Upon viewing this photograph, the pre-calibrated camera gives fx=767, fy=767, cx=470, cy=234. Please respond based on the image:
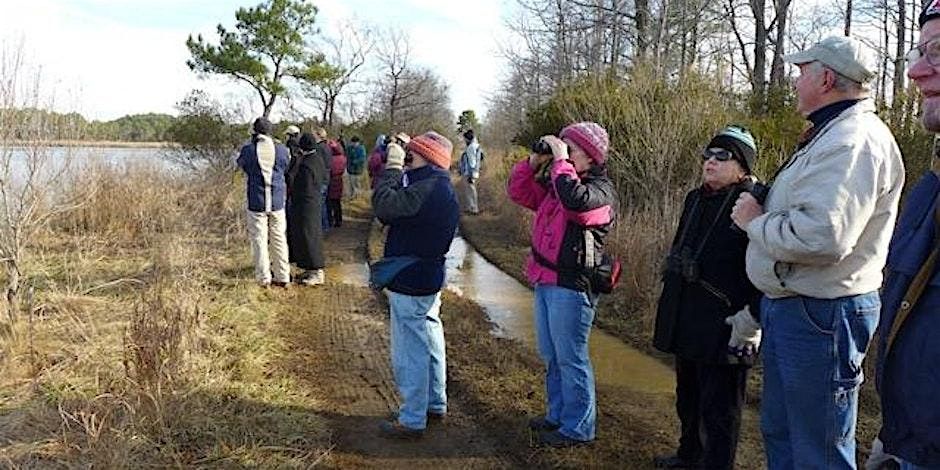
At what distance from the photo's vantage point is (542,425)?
466cm

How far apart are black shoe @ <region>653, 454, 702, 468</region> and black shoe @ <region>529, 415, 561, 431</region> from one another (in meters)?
0.62

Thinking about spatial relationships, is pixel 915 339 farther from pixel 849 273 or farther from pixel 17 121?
pixel 17 121

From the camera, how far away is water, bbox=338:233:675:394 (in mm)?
6137

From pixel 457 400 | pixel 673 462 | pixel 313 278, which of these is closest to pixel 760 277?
pixel 673 462

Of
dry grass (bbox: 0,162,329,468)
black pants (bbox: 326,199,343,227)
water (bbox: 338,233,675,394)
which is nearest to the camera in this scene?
dry grass (bbox: 0,162,329,468)

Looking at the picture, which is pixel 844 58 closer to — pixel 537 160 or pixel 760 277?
pixel 760 277

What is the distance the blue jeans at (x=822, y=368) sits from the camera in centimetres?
276

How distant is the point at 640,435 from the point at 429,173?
207cm

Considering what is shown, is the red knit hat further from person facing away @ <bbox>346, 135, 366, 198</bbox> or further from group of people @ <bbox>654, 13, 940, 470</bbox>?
person facing away @ <bbox>346, 135, 366, 198</bbox>

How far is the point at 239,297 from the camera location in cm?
768

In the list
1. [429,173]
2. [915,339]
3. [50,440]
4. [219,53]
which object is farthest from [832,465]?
[219,53]

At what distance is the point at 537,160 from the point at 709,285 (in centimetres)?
133

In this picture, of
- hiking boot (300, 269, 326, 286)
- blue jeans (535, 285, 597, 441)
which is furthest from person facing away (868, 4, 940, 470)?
hiking boot (300, 269, 326, 286)

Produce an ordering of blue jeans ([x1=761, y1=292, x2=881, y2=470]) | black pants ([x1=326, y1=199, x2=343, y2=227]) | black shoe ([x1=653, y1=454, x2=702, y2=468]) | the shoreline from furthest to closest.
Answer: black pants ([x1=326, y1=199, x2=343, y2=227]) < the shoreline < black shoe ([x1=653, y1=454, x2=702, y2=468]) < blue jeans ([x1=761, y1=292, x2=881, y2=470])
